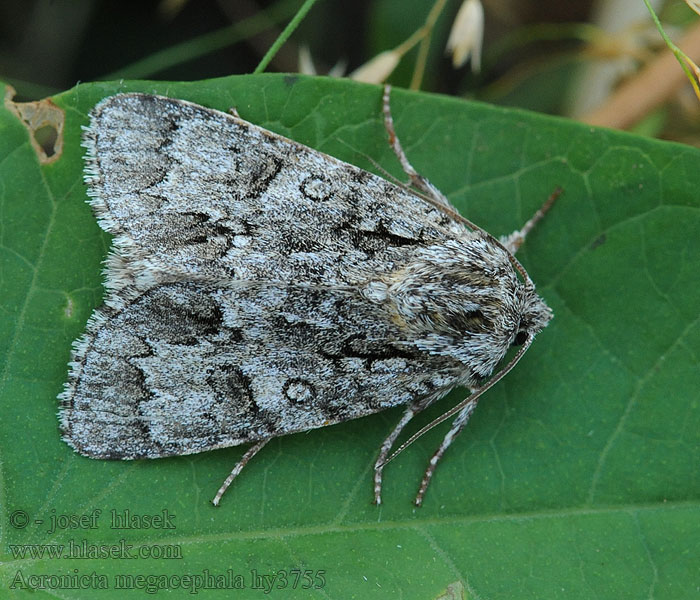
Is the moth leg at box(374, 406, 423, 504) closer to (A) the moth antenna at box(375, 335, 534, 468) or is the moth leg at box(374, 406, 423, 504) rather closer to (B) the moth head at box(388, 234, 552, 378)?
(A) the moth antenna at box(375, 335, 534, 468)

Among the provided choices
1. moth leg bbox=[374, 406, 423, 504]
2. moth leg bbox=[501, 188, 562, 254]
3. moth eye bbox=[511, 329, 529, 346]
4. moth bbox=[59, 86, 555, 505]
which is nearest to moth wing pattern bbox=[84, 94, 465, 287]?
moth bbox=[59, 86, 555, 505]

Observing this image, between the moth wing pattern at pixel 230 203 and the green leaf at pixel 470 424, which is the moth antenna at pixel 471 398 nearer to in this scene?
the green leaf at pixel 470 424

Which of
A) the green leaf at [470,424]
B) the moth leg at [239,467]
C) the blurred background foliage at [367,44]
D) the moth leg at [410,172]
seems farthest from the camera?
the blurred background foliage at [367,44]

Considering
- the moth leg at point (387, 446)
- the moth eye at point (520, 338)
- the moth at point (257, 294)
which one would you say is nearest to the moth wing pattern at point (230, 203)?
the moth at point (257, 294)

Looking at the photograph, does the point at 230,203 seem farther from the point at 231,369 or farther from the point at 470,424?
the point at 470,424

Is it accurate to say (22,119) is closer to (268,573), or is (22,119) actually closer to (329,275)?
(329,275)
